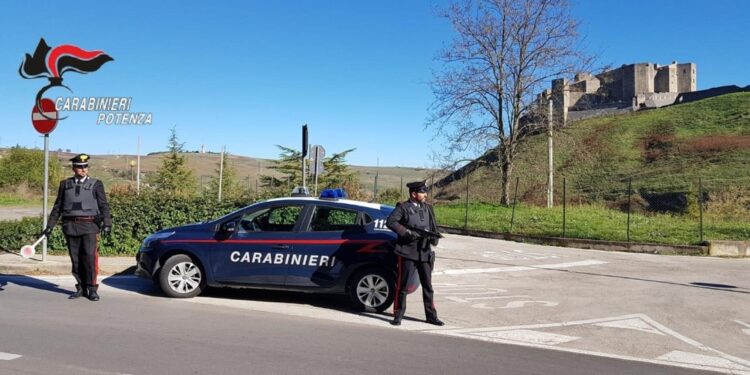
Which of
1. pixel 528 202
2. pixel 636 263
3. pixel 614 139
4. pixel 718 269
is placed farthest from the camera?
pixel 614 139

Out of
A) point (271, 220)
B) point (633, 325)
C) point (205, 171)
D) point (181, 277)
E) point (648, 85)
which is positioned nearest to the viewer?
point (633, 325)

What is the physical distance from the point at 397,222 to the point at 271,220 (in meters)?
2.14

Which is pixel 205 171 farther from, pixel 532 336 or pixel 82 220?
pixel 532 336

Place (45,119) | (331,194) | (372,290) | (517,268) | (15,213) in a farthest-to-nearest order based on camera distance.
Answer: (15,213)
(517,268)
(45,119)
(331,194)
(372,290)

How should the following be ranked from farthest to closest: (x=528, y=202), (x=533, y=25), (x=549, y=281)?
(x=528, y=202) < (x=533, y=25) < (x=549, y=281)

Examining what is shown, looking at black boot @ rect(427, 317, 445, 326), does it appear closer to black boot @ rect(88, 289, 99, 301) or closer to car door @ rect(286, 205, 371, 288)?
car door @ rect(286, 205, 371, 288)

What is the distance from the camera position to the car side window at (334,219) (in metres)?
8.20

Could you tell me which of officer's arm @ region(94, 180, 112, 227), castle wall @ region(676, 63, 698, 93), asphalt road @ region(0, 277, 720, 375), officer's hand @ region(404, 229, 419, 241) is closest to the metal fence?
officer's hand @ region(404, 229, 419, 241)

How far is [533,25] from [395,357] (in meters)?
23.7

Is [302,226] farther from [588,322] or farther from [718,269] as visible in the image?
[718,269]

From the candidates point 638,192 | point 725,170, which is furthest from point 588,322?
point 725,170

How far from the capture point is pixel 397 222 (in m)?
7.29

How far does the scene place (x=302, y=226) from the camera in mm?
8336

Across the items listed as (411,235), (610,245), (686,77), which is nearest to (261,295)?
(411,235)
